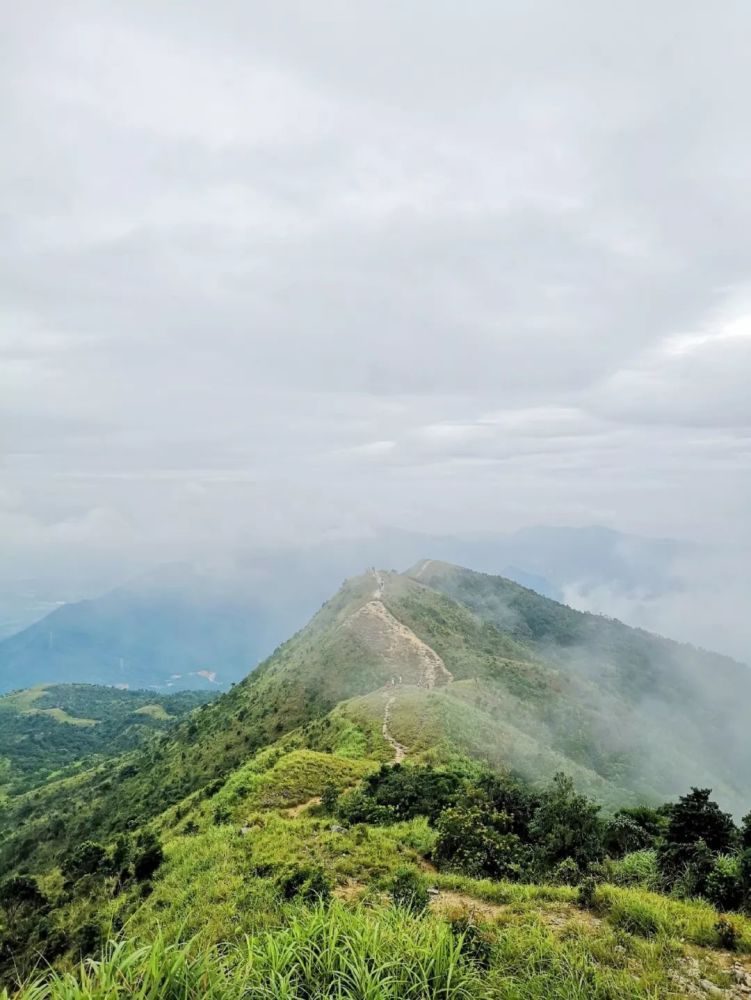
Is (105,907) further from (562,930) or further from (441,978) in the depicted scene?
(441,978)

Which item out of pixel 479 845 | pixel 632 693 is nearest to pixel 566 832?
pixel 479 845

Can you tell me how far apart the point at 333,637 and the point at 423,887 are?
6893cm

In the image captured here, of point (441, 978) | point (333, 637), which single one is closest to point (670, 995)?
point (441, 978)

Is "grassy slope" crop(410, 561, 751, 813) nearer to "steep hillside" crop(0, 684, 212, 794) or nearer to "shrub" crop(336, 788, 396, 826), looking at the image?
"shrub" crop(336, 788, 396, 826)

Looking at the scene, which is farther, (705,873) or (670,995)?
(705,873)

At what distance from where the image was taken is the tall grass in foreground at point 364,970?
605cm

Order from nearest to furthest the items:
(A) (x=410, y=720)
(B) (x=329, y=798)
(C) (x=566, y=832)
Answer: (C) (x=566, y=832), (B) (x=329, y=798), (A) (x=410, y=720)

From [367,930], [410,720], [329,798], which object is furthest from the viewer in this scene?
[410,720]

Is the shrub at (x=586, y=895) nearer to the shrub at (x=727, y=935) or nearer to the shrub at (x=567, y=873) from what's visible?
the shrub at (x=567, y=873)

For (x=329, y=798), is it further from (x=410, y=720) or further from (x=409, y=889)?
(x=410, y=720)

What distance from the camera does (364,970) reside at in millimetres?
6676

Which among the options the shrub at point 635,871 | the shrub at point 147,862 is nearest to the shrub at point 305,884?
the shrub at point 635,871

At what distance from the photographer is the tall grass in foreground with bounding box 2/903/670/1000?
6.05 meters

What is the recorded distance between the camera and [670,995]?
8383 millimetres
